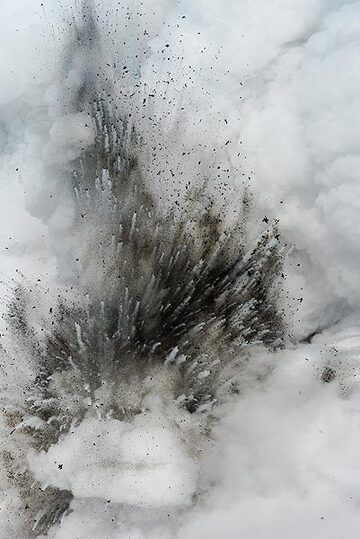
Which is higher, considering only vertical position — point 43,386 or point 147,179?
point 147,179

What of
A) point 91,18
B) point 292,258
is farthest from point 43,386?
point 91,18

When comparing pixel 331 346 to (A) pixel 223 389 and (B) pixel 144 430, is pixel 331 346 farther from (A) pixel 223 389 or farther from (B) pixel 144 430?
(B) pixel 144 430

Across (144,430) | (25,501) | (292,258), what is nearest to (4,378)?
(25,501)

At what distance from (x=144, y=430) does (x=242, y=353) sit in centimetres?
667

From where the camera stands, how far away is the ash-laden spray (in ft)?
89.5

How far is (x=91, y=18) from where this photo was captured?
3297cm

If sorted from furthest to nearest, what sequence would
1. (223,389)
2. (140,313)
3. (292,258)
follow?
(292,258)
(223,389)
(140,313)

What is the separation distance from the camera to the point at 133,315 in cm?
2719

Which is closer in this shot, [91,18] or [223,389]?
[223,389]

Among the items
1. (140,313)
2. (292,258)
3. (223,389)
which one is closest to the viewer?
(140,313)

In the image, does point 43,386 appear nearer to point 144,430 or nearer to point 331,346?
point 144,430

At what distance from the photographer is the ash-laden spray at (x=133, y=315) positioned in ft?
89.5

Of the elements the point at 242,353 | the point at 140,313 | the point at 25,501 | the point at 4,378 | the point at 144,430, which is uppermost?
the point at 242,353

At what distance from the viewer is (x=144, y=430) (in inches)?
1117
